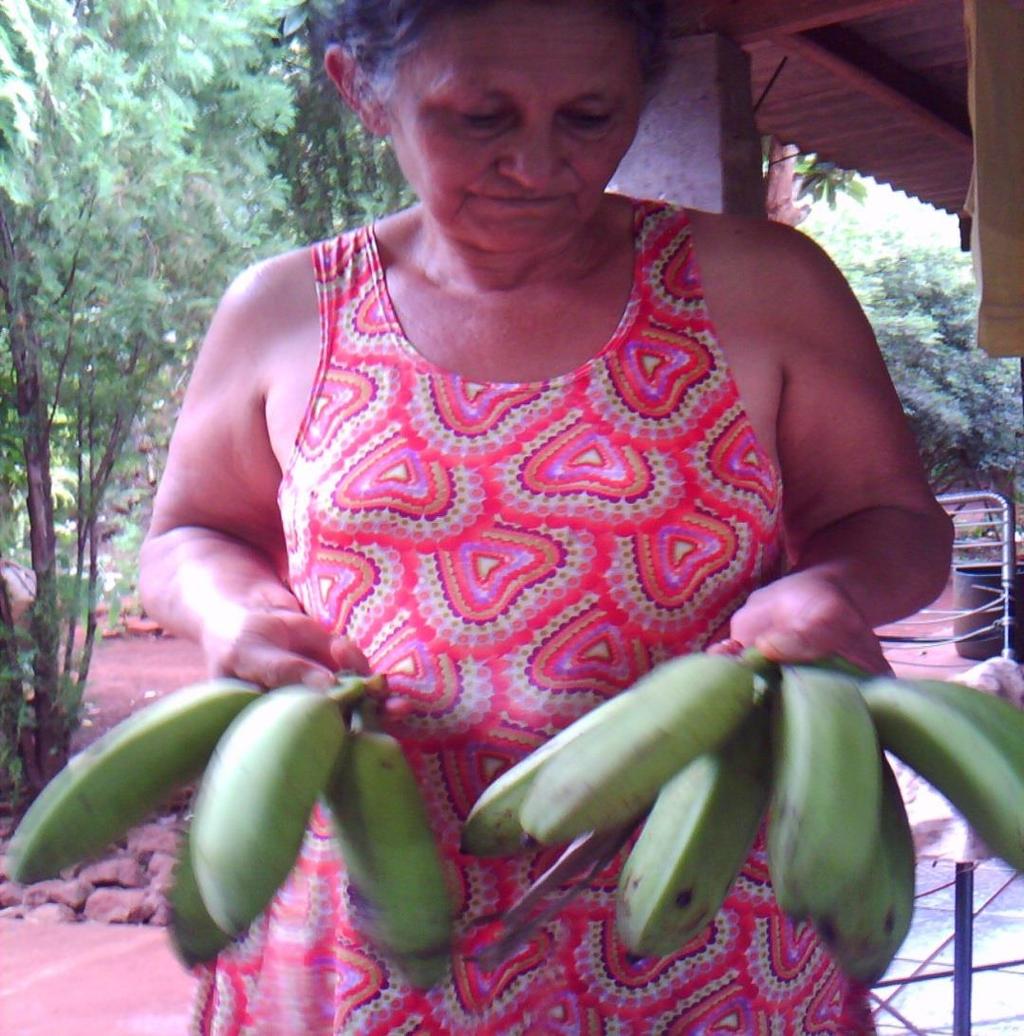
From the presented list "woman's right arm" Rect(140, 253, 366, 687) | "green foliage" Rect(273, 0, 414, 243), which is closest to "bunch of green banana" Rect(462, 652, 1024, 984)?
"woman's right arm" Rect(140, 253, 366, 687)

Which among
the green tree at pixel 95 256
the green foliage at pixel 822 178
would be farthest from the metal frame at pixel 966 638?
the green tree at pixel 95 256

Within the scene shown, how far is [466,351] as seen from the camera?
5.71ft

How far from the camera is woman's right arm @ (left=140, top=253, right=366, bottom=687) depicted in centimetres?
178

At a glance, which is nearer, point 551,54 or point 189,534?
point 551,54

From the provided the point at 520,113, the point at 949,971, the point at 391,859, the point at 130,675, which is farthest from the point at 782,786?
the point at 130,675

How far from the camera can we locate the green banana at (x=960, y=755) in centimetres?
108

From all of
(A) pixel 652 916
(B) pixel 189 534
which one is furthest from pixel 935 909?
(A) pixel 652 916

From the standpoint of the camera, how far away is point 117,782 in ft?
4.28

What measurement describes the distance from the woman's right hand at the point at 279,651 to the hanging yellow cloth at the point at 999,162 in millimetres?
2357

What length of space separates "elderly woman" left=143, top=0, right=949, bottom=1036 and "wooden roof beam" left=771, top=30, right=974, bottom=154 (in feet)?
6.70

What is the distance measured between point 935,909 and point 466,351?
18.1ft

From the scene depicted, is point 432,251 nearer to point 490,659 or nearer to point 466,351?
point 466,351

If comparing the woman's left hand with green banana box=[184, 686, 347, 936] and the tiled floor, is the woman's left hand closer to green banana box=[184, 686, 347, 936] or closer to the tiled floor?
green banana box=[184, 686, 347, 936]

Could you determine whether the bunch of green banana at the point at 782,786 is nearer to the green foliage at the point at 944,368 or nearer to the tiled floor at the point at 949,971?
the tiled floor at the point at 949,971
